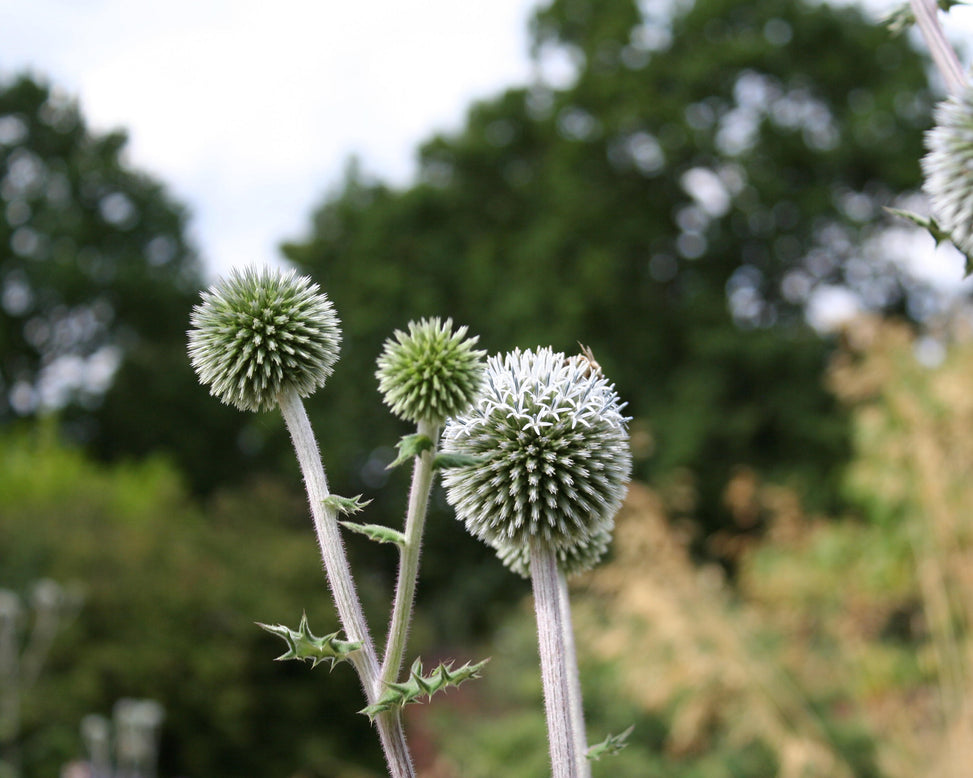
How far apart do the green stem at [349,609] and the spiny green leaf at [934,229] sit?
2.79 feet

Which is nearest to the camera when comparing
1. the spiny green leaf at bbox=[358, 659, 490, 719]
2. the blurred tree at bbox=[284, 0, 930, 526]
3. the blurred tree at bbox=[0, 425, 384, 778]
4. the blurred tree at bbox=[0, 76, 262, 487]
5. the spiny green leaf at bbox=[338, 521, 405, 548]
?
the spiny green leaf at bbox=[358, 659, 490, 719]

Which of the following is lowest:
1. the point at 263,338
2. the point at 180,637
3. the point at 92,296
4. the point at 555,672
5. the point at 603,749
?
the point at 603,749

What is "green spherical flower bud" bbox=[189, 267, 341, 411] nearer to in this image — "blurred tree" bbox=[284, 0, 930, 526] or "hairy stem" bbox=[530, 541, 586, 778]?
"hairy stem" bbox=[530, 541, 586, 778]

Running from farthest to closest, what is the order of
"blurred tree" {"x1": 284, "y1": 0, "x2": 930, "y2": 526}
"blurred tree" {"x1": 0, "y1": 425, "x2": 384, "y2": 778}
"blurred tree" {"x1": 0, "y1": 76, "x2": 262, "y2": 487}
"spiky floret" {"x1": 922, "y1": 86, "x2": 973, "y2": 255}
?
"blurred tree" {"x1": 0, "y1": 76, "x2": 262, "y2": 487}
"blurred tree" {"x1": 284, "y1": 0, "x2": 930, "y2": 526}
"blurred tree" {"x1": 0, "y1": 425, "x2": 384, "y2": 778}
"spiky floret" {"x1": 922, "y1": 86, "x2": 973, "y2": 255}

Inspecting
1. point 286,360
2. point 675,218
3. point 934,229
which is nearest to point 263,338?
point 286,360

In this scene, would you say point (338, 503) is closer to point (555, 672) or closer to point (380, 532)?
point (380, 532)

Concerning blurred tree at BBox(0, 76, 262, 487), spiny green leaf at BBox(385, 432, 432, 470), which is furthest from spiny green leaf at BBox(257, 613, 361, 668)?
blurred tree at BBox(0, 76, 262, 487)

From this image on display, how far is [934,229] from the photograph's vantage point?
1509 mm

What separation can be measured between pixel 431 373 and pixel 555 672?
1.48 ft

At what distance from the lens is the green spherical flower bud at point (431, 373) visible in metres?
1.37

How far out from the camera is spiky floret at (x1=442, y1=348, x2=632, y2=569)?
1.48 m

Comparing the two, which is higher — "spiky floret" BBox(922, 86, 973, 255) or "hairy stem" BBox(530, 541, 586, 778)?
"spiky floret" BBox(922, 86, 973, 255)

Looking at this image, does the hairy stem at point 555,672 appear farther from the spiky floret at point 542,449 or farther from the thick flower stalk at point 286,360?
the thick flower stalk at point 286,360

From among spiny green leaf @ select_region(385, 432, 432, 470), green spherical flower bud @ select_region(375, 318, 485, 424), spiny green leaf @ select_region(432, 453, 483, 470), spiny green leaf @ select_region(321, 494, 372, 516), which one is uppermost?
green spherical flower bud @ select_region(375, 318, 485, 424)
